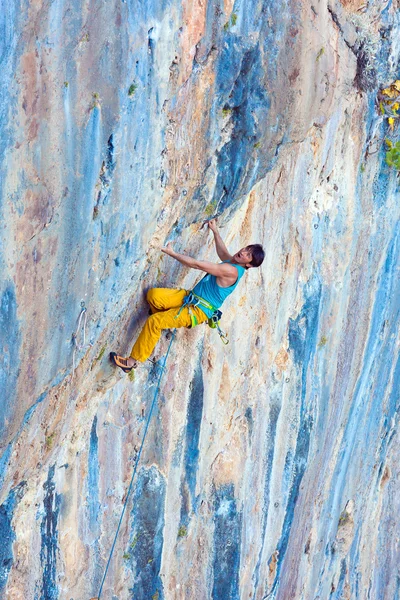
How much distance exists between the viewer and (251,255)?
5547 mm

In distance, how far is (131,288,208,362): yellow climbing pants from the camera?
19.0 feet

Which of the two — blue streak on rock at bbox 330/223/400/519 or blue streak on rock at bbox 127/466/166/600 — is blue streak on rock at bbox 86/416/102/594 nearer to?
blue streak on rock at bbox 127/466/166/600

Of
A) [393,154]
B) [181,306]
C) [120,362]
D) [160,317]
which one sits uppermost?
[393,154]

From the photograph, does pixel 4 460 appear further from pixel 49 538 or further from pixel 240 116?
pixel 240 116

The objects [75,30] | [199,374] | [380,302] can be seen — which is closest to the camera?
[75,30]

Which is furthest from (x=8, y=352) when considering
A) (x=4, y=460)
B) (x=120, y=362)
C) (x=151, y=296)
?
(x=151, y=296)

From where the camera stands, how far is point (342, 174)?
283 inches

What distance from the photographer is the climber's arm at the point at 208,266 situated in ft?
17.6

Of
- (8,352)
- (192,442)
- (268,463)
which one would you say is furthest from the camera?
(268,463)

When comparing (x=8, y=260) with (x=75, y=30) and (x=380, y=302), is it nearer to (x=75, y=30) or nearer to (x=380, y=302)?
(x=75, y=30)

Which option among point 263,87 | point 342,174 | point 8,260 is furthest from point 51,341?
point 342,174

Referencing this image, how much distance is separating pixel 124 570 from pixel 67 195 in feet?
11.3

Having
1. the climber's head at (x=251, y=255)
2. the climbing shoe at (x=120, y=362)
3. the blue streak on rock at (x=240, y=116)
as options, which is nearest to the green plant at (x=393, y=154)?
the blue streak on rock at (x=240, y=116)

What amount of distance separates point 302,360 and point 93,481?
2405 millimetres
